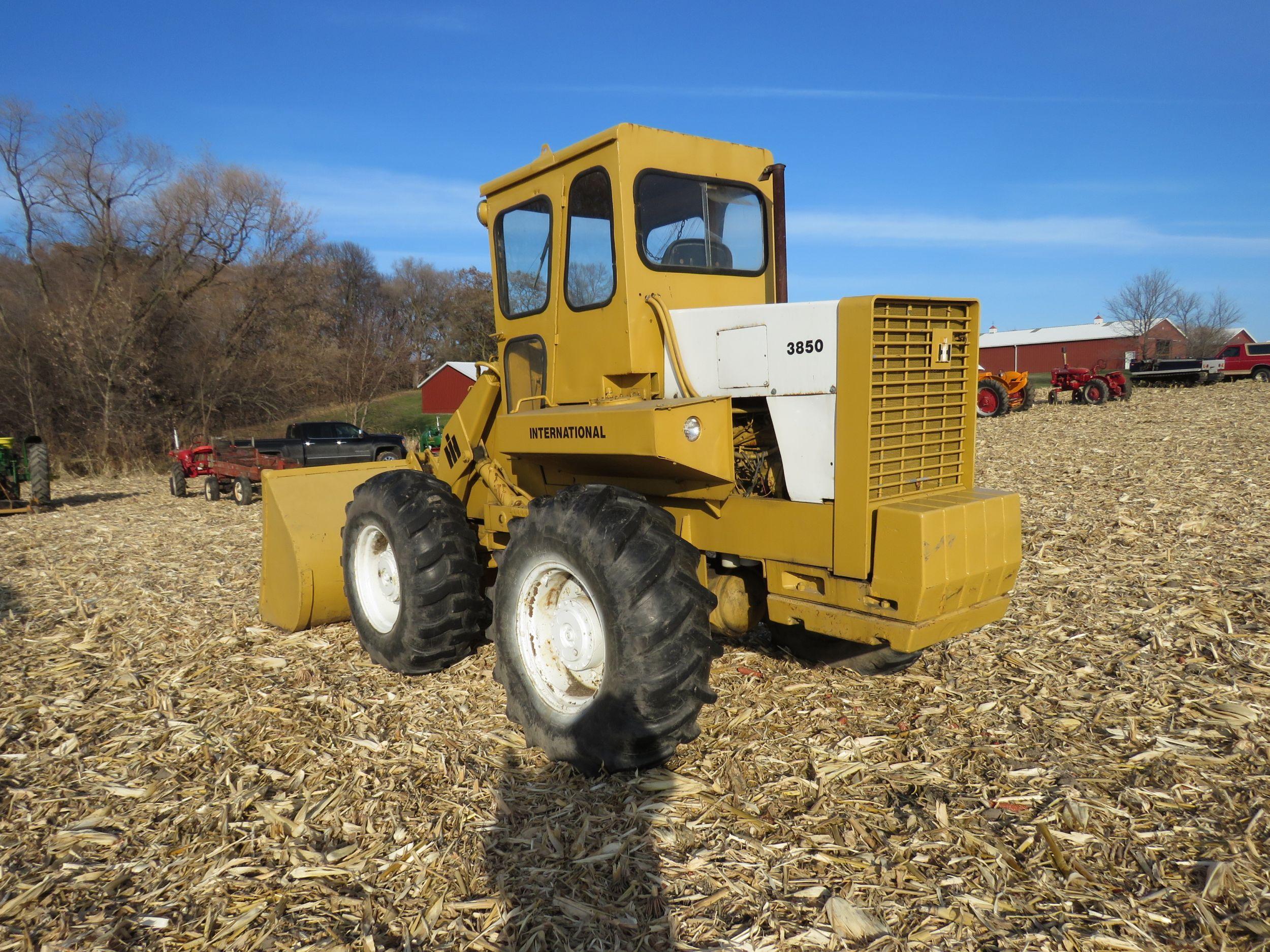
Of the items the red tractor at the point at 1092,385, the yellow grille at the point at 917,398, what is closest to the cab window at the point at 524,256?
the yellow grille at the point at 917,398

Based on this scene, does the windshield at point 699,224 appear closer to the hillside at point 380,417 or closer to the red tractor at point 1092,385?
the hillside at point 380,417

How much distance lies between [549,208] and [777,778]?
305cm

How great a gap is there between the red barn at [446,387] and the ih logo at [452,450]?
1253 inches

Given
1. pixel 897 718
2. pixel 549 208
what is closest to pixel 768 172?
pixel 549 208

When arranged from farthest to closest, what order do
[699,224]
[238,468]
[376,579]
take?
[238,468] < [376,579] < [699,224]

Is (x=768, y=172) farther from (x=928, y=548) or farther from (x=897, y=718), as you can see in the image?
(x=897, y=718)

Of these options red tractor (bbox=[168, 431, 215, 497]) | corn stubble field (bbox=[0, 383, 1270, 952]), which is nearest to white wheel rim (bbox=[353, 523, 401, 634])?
corn stubble field (bbox=[0, 383, 1270, 952])

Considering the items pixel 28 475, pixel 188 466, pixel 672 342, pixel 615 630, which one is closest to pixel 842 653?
pixel 615 630

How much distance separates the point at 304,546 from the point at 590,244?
2.94m

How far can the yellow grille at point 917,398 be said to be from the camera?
11.0ft

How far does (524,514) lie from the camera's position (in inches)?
185

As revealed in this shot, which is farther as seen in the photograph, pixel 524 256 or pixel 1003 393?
pixel 1003 393

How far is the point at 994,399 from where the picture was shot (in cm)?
2156

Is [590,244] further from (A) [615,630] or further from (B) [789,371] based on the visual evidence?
(A) [615,630]
